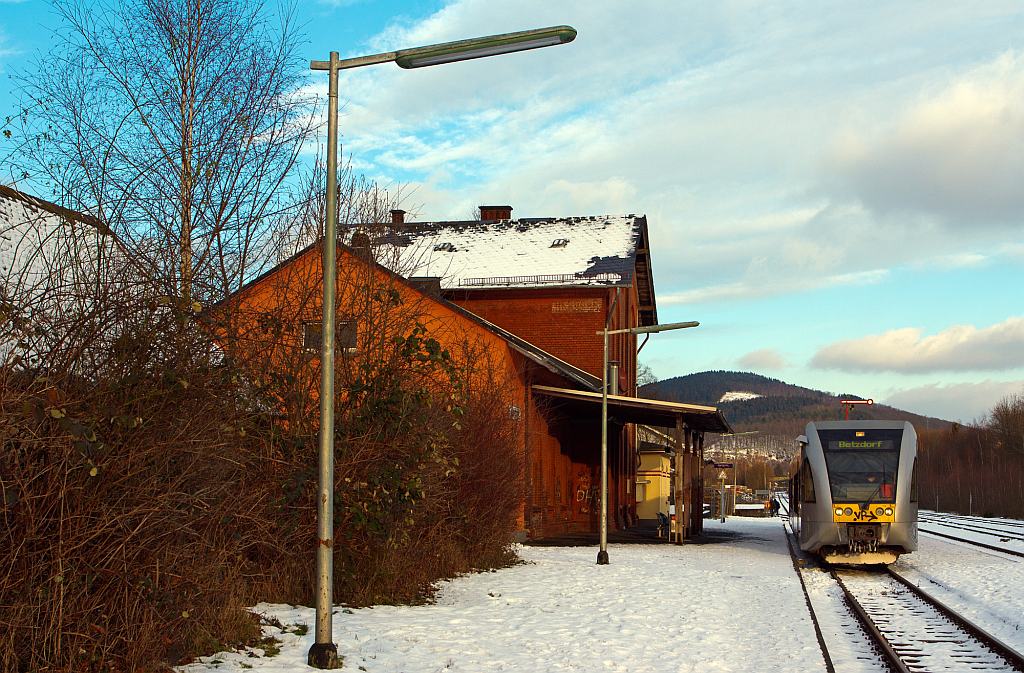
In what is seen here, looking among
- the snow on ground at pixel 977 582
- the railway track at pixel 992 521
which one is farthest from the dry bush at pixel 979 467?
the snow on ground at pixel 977 582

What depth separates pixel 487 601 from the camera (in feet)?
46.3

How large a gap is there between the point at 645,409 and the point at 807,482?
5936 millimetres

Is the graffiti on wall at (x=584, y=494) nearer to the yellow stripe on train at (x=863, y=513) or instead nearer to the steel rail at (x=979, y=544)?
the steel rail at (x=979, y=544)

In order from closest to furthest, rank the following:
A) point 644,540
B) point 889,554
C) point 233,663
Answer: point 233,663
point 889,554
point 644,540

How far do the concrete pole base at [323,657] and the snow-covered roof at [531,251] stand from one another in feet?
80.3

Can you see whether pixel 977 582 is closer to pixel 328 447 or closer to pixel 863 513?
pixel 863 513

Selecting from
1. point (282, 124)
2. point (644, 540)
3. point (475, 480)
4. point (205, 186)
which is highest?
point (282, 124)

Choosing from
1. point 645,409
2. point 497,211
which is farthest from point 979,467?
point 645,409

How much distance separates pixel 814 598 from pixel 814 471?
5482 millimetres

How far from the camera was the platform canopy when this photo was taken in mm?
25781

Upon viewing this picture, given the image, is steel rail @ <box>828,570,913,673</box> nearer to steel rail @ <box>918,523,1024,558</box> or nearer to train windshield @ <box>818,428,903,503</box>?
train windshield @ <box>818,428,903,503</box>

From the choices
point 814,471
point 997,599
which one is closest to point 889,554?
point 814,471

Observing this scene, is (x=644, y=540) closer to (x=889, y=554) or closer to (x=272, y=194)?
(x=889, y=554)

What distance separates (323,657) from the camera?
29.5 feet
